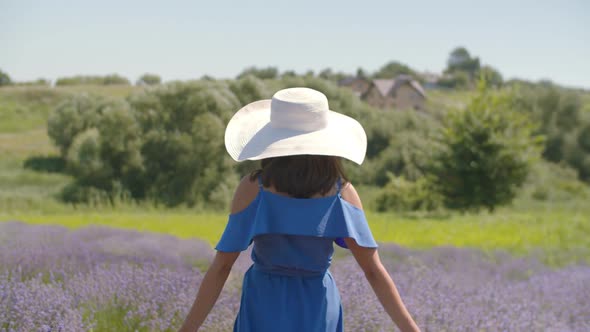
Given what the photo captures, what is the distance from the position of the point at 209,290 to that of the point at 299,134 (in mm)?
716

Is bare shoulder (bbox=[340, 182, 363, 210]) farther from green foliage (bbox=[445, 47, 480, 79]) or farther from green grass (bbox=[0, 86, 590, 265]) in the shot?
green foliage (bbox=[445, 47, 480, 79])

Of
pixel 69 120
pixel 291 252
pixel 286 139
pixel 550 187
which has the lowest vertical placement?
pixel 550 187

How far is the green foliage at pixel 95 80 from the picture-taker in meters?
35.7

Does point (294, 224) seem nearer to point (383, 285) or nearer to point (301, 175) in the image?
point (301, 175)

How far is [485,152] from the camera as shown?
760 inches

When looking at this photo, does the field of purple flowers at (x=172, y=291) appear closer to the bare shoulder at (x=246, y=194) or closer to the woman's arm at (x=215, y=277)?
the woman's arm at (x=215, y=277)

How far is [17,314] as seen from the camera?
10.1 ft

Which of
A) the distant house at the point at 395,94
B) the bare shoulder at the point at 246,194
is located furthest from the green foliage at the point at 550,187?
the bare shoulder at the point at 246,194

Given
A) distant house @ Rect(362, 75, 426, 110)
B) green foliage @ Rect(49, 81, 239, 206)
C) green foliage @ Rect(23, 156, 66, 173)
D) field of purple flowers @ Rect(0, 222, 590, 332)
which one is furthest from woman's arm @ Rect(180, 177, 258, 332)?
Result: distant house @ Rect(362, 75, 426, 110)

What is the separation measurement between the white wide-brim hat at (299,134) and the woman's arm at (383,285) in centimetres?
19

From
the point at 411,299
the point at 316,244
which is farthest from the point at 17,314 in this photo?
the point at 411,299

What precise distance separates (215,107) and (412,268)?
19.9 metres

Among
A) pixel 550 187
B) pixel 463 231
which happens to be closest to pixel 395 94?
pixel 550 187

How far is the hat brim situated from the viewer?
6.72ft
